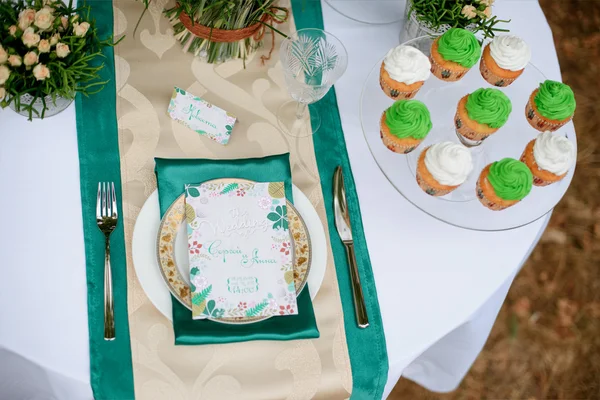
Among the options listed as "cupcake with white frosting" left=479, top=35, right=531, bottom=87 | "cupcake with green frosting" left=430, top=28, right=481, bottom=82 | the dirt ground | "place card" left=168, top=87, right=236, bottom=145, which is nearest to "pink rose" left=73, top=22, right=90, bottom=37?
"place card" left=168, top=87, right=236, bottom=145

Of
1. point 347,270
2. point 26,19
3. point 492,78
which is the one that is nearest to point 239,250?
point 347,270

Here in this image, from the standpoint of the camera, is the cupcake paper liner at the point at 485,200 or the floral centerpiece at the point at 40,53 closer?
Result: the floral centerpiece at the point at 40,53

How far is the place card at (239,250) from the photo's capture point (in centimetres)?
100

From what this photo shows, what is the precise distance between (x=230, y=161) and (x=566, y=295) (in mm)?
1679

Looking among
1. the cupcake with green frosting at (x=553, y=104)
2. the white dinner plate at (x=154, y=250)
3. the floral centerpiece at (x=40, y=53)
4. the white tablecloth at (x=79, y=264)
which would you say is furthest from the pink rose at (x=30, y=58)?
the cupcake with green frosting at (x=553, y=104)

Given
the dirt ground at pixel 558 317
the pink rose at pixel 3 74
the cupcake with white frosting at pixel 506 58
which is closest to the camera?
the pink rose at pixel 3 74

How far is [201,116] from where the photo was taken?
47.1 inches

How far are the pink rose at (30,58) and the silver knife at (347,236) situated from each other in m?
0.57

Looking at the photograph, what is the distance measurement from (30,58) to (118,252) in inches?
14.0

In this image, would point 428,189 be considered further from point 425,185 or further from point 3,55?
point 3,55

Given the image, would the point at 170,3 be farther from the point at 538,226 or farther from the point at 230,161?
the point at 538,226

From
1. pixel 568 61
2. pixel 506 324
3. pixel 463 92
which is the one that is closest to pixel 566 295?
pixel 506 324

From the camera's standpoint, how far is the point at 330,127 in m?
1.25

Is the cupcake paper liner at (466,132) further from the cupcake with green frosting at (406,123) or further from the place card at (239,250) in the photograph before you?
the place card at (239,250)
